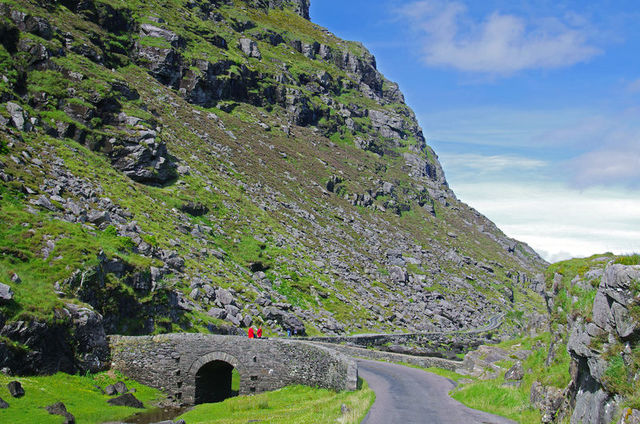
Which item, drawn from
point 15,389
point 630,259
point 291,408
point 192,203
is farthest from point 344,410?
point 192,203

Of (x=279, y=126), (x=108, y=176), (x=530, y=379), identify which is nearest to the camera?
(x=530, y=379)

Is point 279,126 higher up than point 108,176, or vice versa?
point 279,126

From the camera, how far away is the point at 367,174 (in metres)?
125

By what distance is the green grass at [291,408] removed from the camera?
61.8ft

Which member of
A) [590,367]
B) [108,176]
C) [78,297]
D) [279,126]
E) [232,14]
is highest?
[232,14]

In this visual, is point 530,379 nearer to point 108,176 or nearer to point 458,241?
point 108,176

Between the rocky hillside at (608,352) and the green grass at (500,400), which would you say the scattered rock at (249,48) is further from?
the rocky hillside at (608,352)

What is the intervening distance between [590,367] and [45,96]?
64.9m

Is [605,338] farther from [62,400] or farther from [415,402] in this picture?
[62,400]

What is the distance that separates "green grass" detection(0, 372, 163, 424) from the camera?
20.0m

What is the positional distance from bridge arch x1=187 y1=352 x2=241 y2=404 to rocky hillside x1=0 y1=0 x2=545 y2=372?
15.5 ft

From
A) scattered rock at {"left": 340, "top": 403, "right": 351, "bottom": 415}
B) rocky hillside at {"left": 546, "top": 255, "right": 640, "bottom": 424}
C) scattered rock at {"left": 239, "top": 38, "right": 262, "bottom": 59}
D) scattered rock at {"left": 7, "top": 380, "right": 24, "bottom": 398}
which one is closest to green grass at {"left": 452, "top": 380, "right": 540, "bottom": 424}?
rocky hillside at {"left": 546, "top": 255, "right": 640, "bottom": 424}

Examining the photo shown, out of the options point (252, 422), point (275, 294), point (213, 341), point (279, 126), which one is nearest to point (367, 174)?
point (279, 126)

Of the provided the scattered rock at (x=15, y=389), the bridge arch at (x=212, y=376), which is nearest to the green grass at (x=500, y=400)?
the bridge arch at (x=212, y=376)
